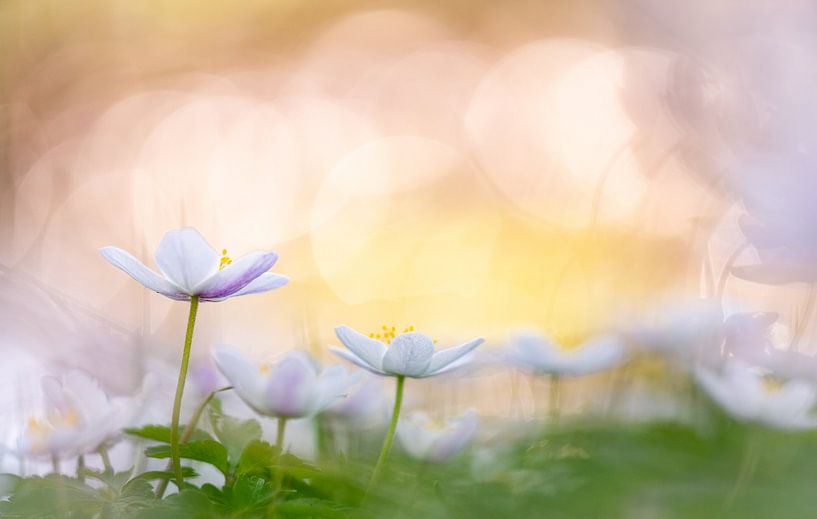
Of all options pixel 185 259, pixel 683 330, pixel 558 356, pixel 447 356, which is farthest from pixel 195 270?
pixel 683 330

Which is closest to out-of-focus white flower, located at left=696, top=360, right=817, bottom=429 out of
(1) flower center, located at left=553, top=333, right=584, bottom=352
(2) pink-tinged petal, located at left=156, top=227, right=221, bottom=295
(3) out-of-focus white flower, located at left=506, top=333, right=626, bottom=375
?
(3) out-of-focus white flower, located at left=506, top=333, right=626, bottom=375

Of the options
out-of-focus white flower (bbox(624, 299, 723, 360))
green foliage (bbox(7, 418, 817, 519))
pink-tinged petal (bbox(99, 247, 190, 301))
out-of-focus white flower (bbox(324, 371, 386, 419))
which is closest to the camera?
green foliage (bbox(7, 418, 817, 519))

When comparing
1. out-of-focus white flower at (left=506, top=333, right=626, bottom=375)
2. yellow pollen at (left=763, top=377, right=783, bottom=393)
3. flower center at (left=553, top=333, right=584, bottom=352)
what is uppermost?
flower center at (left=553, top=333, right=584, bottom=352)

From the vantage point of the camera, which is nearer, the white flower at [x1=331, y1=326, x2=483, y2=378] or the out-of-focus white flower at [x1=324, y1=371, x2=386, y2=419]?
the white flower at [x1=331, y1=326, x2=483, y2=378]

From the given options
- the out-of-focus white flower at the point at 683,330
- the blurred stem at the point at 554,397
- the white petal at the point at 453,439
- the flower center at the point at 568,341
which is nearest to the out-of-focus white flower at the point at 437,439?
the white petal at the point at 453,439

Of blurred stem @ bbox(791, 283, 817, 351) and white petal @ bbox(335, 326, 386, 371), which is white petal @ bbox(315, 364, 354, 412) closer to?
white petal @ bbox(335, 326, 386, 371)

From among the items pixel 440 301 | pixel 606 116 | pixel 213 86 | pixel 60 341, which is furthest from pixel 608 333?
pixel 213 86

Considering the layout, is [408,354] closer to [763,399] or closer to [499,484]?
[499,484]

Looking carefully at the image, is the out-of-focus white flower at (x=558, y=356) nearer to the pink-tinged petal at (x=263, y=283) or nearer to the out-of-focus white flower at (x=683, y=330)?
the out-of-focus white flower at (x=683, y=330)

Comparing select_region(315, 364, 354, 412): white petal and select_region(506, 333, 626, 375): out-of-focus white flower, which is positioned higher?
select_region(506, 333, 626, 375): out-of-focus white flower
